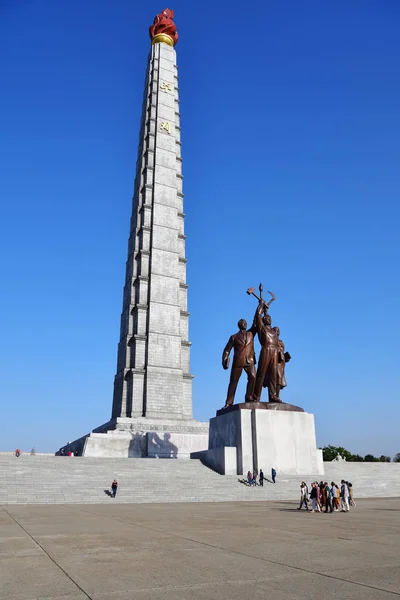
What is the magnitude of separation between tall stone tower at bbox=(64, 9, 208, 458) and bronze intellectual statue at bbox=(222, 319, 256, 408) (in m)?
9.74

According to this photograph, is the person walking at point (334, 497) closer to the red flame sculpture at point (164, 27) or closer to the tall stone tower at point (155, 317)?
the tall stone tower at point (155, 317)

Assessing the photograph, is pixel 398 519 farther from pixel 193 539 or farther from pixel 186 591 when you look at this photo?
pixel 186 591

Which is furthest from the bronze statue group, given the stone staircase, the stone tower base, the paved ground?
the paved ground

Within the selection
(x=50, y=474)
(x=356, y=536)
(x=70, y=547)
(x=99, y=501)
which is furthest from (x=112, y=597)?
(x=50, y=474)

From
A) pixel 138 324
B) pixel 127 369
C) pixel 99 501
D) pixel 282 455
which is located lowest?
pixel 99 501

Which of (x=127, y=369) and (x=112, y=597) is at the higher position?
(x=127, y=369)

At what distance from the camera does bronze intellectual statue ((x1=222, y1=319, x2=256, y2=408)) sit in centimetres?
2653

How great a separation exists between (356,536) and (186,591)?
5.11 metres

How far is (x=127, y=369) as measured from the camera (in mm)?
39625

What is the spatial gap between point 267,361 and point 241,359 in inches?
58.5

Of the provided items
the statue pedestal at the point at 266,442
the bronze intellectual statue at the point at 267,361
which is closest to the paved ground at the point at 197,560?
the statue pedestal at the point at 266,442

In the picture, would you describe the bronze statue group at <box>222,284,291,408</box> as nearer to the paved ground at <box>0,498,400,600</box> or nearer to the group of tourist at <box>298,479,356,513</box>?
the group of tourist at <box>298,479,356,513</box>

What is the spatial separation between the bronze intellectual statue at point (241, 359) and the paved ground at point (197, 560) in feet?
51.4

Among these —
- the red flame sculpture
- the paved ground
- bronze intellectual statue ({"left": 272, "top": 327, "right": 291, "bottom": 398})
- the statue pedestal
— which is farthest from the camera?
the red flame sculpture
